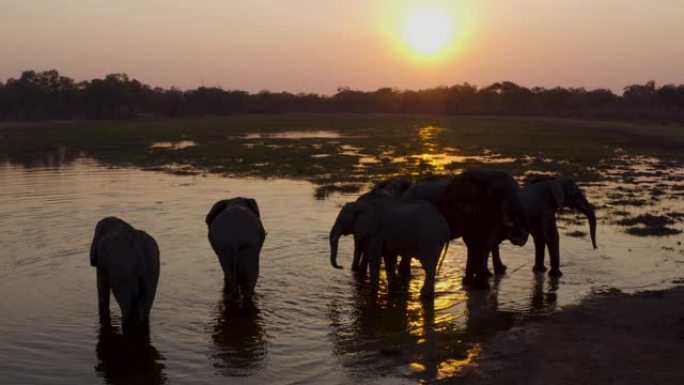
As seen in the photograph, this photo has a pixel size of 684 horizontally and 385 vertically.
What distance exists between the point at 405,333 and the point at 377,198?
3.14 metres

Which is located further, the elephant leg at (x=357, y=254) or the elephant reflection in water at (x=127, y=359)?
the elephant leg at (x=357, y=254)

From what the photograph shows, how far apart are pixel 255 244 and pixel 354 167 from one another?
972 inches

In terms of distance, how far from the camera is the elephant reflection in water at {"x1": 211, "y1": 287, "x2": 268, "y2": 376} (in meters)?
9.55

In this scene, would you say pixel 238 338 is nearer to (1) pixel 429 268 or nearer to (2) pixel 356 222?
(2) pixel 356 222

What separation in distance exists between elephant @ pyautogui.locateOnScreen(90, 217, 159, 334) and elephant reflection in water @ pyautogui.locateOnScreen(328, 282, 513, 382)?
2.78 metres

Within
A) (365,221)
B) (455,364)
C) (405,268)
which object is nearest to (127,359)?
(455,364)

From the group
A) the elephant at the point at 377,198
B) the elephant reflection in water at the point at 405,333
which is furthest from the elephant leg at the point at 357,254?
the elephant reflection in water at the point at 405,333

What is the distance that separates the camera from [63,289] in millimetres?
13188

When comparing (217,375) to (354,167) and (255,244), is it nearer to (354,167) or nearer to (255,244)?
(255,244)

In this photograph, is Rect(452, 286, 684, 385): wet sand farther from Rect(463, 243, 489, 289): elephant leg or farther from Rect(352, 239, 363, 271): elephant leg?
Rect(352, 239, 363, 271): elephant leg

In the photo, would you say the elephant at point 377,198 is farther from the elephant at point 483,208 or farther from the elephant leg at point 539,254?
the elephant leg at point 539,254

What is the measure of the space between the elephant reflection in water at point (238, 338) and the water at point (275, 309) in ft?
0.10

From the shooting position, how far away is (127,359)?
9781 mm

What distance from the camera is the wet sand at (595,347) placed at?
873 cm
